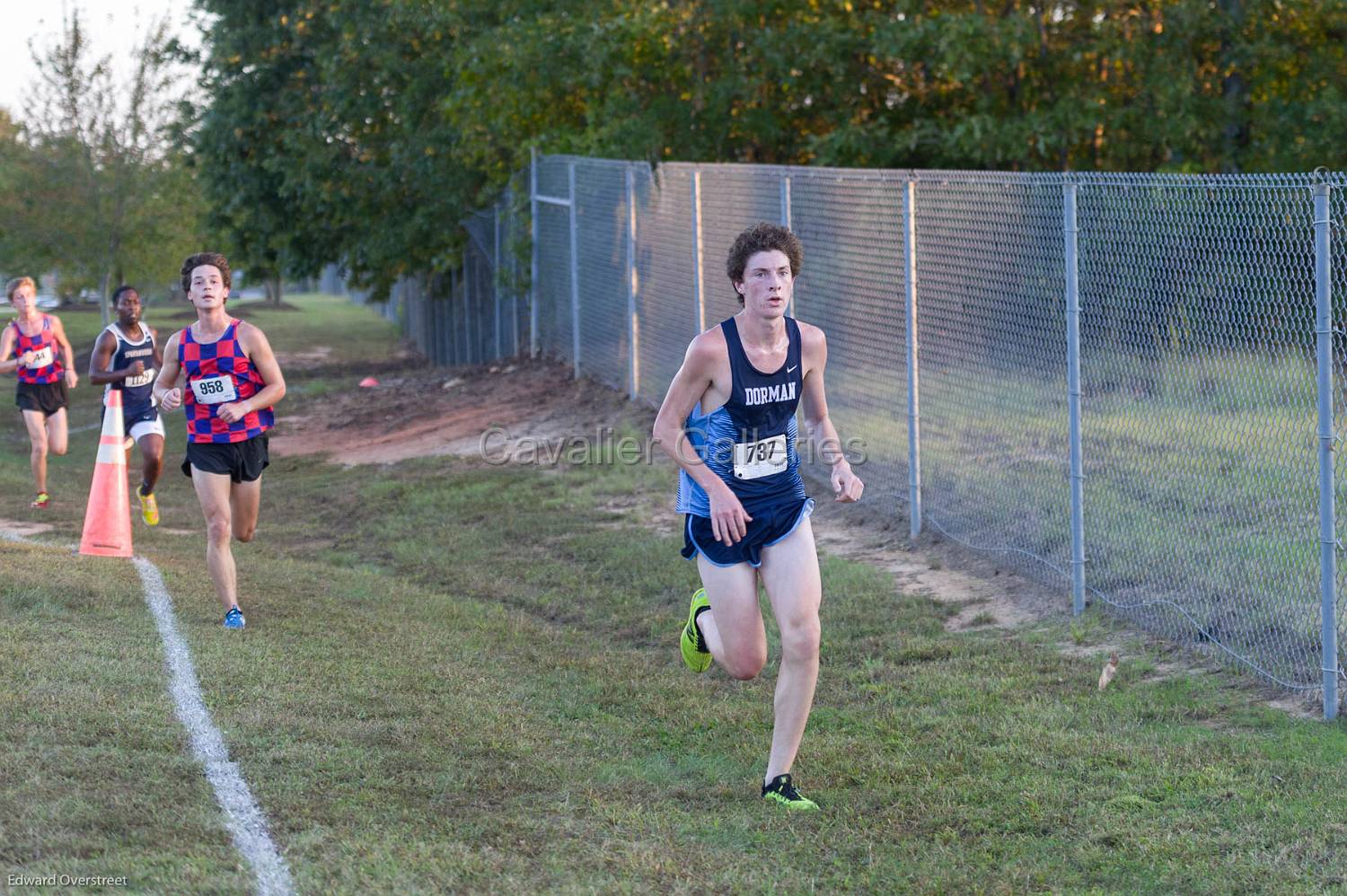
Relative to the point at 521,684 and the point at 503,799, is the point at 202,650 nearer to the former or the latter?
the point at 521,684

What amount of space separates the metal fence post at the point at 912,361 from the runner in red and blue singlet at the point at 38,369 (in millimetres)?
7169

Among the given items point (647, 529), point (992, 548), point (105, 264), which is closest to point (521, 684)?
point (992, 548)

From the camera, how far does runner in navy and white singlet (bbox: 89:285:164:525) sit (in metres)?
11.0

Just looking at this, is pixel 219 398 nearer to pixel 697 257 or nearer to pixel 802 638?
pixel 802 638

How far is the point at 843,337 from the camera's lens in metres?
11.1

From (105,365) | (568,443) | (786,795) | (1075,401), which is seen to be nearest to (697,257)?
(568,443)

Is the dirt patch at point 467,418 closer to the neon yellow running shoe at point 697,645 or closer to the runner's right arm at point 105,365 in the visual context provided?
the runner's right arm at point 105,365

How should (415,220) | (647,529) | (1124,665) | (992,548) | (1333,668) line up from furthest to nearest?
(415,220) → (647,529) → (992,548) → (1124,665) → (1333,668)

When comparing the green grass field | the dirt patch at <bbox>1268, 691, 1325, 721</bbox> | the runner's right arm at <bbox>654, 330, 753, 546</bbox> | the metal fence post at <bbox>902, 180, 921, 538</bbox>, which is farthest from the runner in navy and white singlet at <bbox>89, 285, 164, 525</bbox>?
the dirt patch at <bbox>1268, 691, 1325, 721</bbox>

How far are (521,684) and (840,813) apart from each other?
2274mm

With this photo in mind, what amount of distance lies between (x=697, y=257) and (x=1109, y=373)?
5.97 metres

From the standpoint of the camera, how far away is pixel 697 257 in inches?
531

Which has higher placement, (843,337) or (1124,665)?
(843,337)

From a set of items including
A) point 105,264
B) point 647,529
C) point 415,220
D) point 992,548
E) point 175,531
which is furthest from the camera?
point 105,264
